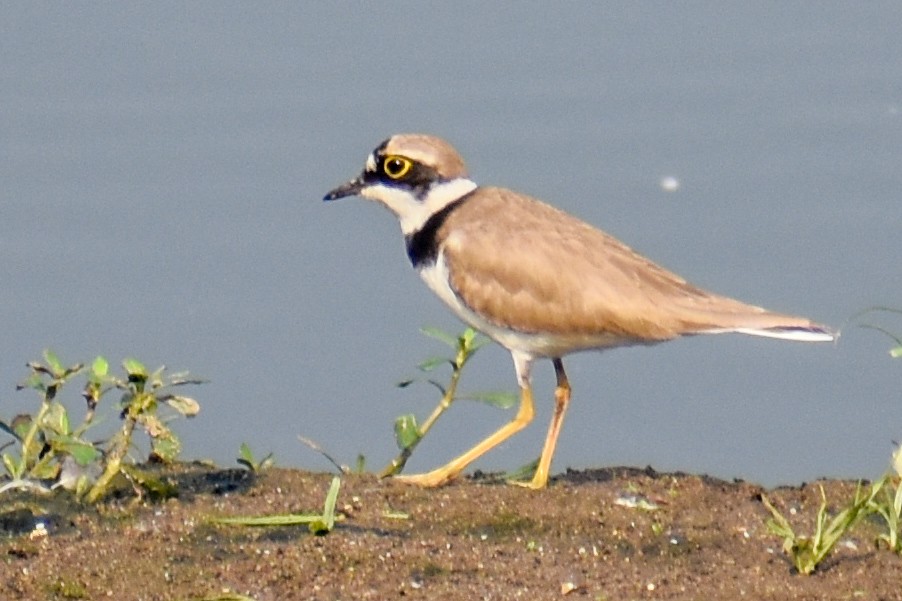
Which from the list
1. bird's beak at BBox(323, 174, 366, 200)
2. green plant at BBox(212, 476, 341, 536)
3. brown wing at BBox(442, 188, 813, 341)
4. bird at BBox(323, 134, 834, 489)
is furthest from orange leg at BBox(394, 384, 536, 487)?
bird's beak at BBox(323, 174, 366, 200)

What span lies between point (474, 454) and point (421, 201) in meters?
1.07

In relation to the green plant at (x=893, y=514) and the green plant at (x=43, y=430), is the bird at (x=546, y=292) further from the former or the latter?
the green plant at (x=43, y=430)

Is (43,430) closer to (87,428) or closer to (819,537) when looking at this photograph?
(87,428)

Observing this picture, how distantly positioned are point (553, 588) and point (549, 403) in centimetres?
497

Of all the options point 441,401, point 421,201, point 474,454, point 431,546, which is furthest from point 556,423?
point 431,546

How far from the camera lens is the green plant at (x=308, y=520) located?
4.75 m

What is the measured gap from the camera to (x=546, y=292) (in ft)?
20.4

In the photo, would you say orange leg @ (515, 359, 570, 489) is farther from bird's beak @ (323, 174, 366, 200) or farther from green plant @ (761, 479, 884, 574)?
green plant @ (761, 479, 884, 574)

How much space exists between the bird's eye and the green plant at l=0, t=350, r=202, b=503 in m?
1.85

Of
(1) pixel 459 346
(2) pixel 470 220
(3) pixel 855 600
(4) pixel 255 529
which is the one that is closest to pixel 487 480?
(1) pixel 459 346

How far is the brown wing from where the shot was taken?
607cm

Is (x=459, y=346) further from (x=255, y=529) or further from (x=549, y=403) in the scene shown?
(x=549, y=403)

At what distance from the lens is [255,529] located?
4.84 metres

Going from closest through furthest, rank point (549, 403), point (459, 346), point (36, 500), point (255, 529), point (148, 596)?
1. point (148, 596)
2. point (255, 529)
3. point (36, 500)
4. point (459, 346)
5. point (549, 403)
